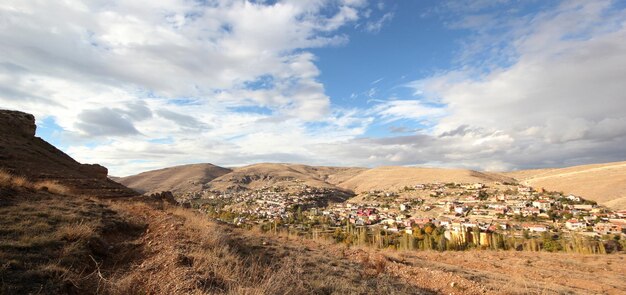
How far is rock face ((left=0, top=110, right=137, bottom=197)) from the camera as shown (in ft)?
63.6

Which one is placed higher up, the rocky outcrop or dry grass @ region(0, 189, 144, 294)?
the rocky outcrop

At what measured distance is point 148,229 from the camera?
428 inches

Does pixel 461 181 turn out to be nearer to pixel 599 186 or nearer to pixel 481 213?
pixel 599 186

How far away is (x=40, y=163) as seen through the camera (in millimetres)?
22484

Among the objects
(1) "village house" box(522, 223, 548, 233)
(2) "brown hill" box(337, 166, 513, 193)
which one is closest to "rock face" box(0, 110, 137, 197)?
(1) "village house" box(522, 223, 548, 233)

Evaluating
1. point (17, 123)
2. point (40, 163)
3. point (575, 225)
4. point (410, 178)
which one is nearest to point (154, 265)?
point (40, 163)

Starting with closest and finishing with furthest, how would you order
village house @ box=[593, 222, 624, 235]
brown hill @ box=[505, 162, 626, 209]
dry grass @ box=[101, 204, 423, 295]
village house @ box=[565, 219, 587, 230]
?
dry grass @ box=[101, 204, 423, 295] → village house @ box=[593, 222, 624, 235] → village house @ box=[565, 219, 587, 230] → brown hill @ box=[505, 162, 626, 209]

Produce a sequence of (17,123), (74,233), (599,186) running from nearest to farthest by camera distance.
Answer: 1. (74,233)
2. (17,123)
3. (599,186)

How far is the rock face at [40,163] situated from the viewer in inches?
763

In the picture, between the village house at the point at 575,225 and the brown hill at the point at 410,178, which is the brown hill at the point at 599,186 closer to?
the brown hill at the point at 410,178

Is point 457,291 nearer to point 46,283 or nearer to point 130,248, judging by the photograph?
point 130,248

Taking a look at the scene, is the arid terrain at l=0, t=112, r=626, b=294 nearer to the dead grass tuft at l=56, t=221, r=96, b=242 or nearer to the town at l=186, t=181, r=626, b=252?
the dead grass tuft at l=56, t=221, r=96, b=242

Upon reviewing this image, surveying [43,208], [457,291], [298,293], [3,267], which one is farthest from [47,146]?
[457,291]

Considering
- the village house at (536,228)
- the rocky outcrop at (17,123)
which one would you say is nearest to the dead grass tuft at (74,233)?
the rocky outcrop at (17,123)
